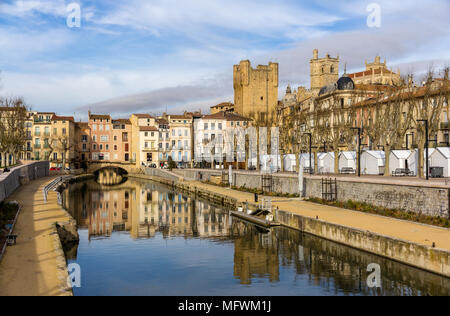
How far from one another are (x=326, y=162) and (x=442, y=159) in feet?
54.3

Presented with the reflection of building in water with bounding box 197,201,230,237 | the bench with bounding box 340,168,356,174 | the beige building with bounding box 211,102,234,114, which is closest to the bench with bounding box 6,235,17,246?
the reflection of building in water with bounding box 197,201,230,237

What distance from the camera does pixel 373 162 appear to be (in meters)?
47.5

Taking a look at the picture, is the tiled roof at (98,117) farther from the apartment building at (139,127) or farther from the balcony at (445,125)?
the balcony at (445,125)

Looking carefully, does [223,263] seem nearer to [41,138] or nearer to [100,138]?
[41,138]

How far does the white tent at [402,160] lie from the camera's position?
43.2m

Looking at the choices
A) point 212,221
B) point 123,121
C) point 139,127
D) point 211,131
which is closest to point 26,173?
point 212,221

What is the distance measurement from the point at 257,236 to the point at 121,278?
1101cm

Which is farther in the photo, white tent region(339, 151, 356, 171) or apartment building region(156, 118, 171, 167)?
apartment building region(156, 118, 171, 167)

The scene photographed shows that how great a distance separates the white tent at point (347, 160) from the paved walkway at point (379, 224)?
1977 centimetres

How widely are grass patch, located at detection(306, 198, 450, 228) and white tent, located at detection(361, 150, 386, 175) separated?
50.4 feet

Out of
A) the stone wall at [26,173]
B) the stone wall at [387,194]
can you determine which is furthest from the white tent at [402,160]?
the stone wall at [26,173]

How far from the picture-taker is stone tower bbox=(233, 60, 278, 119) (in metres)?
110

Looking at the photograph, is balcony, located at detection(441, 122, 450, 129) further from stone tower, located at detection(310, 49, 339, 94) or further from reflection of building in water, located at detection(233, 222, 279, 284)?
stone tower, located at detection(310, 49, 339, 94)
